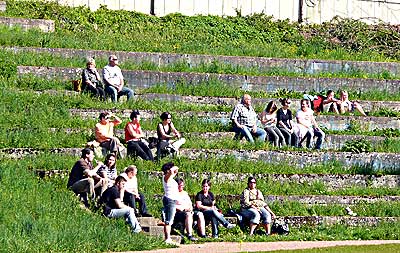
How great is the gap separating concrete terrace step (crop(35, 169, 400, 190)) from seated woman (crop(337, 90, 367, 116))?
14.6ft

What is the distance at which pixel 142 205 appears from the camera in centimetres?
2634

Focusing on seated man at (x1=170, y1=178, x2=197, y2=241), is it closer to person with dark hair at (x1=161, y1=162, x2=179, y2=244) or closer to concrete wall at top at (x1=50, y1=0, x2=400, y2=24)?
person with dark hair at (x1=161, y1=162, x2=179, y2=244)

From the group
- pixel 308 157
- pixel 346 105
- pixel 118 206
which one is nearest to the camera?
pixel 118 206

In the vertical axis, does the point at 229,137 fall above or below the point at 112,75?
below

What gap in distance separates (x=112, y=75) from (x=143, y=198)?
7006 mm

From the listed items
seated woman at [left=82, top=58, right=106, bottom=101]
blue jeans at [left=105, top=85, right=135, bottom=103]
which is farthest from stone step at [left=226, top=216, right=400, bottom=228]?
seated woman at [left=82, top=58, right=106, bottom=101]

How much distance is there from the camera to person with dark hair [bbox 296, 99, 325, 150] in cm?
Result: 3228

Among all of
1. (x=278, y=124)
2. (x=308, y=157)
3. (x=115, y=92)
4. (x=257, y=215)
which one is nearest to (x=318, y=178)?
(x=308, y=157)

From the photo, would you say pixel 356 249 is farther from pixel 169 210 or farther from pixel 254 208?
pixel 169 210

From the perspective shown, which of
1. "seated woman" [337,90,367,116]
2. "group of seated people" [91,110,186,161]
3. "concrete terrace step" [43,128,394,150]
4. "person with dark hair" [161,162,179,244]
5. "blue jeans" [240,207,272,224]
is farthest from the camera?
"seated woman" [337,90,367,116]

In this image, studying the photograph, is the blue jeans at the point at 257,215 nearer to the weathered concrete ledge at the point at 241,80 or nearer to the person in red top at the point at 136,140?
the person in red top at the point at 136,140

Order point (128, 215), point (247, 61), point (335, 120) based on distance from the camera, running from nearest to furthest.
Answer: point (128, 215) < point (335, 120) < point (247, 61)

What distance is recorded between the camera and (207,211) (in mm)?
26703

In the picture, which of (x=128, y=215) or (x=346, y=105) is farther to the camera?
(x=346, y=105)
